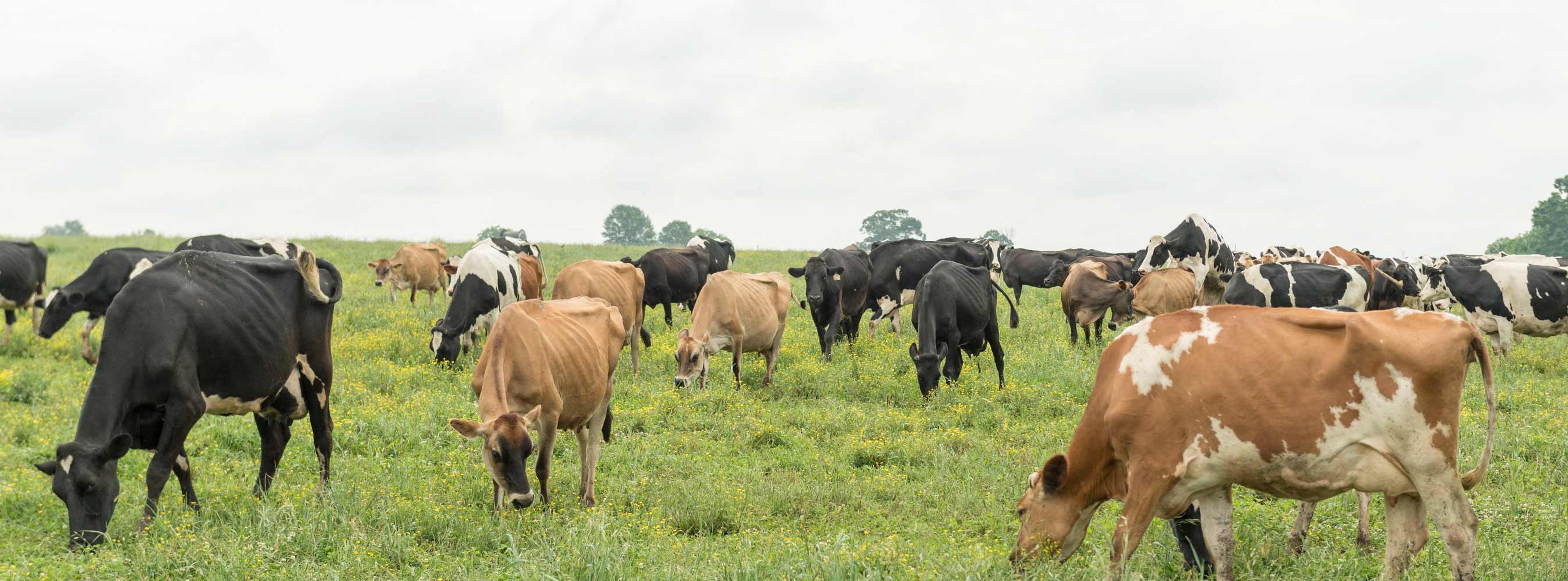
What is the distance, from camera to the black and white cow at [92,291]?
1366 cm

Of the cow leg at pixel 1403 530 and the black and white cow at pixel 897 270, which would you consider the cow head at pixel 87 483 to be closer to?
the cow leg at pixel 1403 530

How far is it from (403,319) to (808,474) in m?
13.0

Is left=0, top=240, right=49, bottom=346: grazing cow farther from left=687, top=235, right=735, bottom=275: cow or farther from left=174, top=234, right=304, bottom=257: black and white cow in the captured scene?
left=687, top=235, right=735, bottom=275: cow

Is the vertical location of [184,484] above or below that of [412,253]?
below

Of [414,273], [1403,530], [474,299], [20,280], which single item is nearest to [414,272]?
[414,273]

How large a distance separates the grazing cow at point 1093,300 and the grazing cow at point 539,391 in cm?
1152

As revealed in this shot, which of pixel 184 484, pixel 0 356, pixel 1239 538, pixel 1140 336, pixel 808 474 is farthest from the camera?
pixel 0 356

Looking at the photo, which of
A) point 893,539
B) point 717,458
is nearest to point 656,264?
point 717,458

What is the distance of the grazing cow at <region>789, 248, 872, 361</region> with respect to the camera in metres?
17.2

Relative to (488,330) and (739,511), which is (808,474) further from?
(488,330)

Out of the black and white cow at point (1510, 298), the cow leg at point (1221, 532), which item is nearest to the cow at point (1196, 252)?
the black and white cow at point (1510, 298)

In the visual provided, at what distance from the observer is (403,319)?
19.2 m

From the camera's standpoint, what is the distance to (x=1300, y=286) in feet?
49.1

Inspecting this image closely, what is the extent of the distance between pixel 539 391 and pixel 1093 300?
13.0 meters
